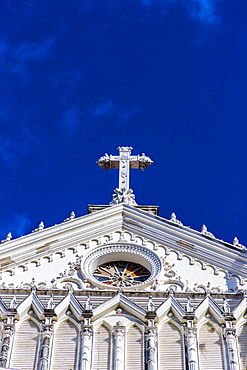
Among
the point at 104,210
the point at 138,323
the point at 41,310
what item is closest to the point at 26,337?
the point at 41,310

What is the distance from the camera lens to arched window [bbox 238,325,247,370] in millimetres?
23675

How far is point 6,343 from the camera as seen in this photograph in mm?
23953

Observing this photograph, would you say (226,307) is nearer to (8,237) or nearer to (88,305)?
(88,305)

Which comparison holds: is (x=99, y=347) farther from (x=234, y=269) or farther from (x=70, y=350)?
(x=234, y=269)

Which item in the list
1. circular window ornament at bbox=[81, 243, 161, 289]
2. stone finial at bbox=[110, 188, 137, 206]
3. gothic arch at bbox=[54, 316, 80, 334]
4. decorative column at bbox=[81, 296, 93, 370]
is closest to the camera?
decorative column at bbox=[81, 296, 93, 370]

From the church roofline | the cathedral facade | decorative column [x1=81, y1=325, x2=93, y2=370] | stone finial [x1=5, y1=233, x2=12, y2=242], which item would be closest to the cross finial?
the cathedral facade

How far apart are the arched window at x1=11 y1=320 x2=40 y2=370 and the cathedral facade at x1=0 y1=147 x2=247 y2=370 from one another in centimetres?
2

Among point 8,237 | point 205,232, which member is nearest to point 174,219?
point 205,232

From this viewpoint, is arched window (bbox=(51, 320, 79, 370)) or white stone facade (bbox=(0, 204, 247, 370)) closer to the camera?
arched window (bbox=(51, 320, 79, 370))

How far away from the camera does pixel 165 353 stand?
23953 millimetres

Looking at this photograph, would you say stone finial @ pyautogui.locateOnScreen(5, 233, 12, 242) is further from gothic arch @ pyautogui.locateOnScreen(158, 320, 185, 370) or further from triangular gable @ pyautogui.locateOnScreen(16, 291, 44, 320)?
gothic arch @ pyautogui.locateOnScreen(158, 320, 185, 370)

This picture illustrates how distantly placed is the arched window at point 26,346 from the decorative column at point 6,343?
192mm

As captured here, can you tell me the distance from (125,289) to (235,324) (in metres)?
3.19

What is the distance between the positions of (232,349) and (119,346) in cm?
270
